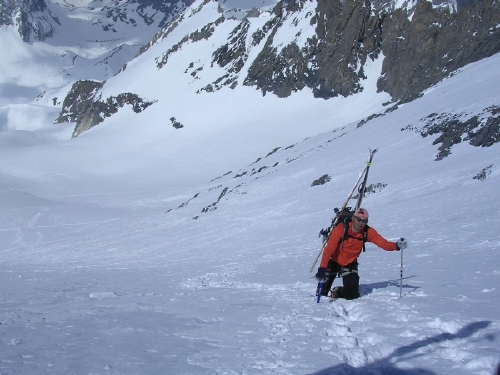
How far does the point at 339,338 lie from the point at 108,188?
42138mm

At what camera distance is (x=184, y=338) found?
514 cm

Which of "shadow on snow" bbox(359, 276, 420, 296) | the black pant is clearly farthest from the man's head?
"shadow on snow" bbox(359, 276, 420, 296)

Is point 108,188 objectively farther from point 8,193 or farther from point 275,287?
point 275,287

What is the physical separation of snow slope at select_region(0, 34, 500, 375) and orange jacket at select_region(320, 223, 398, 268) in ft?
2.01

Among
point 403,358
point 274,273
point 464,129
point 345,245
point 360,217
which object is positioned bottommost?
point 403,358

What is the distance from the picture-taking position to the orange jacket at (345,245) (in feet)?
21.3

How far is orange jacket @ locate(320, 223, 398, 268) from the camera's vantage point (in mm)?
6484

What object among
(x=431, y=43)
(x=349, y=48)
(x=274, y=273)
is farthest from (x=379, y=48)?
(x=274, y=273)

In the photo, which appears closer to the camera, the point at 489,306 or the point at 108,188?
the point at 489,306

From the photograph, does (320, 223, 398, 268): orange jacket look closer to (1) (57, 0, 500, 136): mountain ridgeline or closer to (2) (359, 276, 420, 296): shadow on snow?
(2) (359, 276, 420, 296): shadow on snow

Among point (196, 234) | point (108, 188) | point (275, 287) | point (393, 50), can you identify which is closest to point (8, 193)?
point (108, 188)

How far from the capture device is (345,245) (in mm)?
6648

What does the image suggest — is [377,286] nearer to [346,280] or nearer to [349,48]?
[346,280]

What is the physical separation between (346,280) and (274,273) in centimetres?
315
